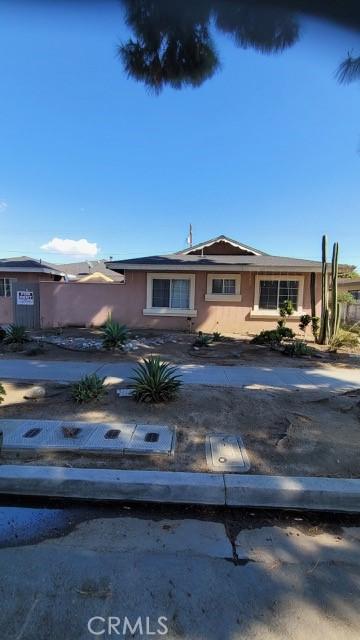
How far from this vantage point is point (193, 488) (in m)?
3.16

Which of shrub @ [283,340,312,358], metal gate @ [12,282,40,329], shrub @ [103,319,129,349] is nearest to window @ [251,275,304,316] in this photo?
shrub @ [283,340,312,358]

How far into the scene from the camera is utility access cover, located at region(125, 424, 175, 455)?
375 centimetres

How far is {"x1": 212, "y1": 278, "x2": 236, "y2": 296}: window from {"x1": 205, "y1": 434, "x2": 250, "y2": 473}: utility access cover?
1064 cm

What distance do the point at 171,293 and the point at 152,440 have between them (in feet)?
35.9

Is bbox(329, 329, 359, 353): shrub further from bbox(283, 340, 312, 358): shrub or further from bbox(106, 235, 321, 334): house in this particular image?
bbox(106, 235, 321, 334): house

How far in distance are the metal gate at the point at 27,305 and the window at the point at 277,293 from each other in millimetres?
9305

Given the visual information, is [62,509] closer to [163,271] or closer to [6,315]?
[163,271]

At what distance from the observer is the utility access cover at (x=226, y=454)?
3506 mm

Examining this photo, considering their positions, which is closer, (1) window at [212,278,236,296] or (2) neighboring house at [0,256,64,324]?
(1) window at [212,278,236,296]

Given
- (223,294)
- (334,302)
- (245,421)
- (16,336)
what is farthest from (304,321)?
(16,336)

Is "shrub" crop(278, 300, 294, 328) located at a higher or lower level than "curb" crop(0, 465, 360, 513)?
higher

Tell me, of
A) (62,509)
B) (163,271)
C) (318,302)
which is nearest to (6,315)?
(163,271)

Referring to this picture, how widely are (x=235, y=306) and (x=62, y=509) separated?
11937 mm

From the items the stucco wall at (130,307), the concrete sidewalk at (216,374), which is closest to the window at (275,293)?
the stucco wall at (130,307)
